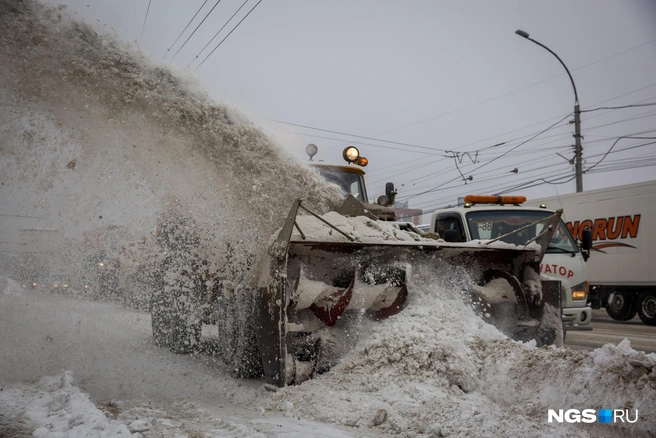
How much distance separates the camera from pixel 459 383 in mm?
4230

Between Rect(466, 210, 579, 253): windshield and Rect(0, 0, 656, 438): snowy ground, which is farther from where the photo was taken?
Rect(466, 210, 579, 253): windshield

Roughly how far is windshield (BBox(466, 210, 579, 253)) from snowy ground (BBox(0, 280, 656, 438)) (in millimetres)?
4021

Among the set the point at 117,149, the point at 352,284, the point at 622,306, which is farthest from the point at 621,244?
the point at 117,149

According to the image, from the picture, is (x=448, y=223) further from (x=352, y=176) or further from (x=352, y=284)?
(x=352, y=284)

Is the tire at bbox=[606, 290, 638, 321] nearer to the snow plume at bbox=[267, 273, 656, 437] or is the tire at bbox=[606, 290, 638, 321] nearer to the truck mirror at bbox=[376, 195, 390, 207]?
the truck mirror at bbox=[376, 195, 390, 207]

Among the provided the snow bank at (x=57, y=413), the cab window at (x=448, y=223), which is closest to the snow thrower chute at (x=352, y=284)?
the snow bank at (x=57, y=413)

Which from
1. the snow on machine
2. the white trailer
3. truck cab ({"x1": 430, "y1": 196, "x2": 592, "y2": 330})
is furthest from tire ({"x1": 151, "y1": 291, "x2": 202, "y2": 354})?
the white trailer

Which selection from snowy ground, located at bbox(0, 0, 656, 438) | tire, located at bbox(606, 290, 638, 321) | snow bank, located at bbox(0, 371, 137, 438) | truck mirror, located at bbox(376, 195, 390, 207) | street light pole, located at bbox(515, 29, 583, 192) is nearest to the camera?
snow bank, located at bbox(0, 371, 137, 438)

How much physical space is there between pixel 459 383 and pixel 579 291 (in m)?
5.57

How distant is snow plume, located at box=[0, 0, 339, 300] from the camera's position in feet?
19.4

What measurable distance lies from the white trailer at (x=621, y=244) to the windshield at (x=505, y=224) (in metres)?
5.84

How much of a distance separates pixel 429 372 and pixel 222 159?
331 centimetres

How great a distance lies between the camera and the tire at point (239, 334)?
497cm

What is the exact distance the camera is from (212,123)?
254 inches
